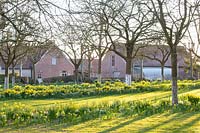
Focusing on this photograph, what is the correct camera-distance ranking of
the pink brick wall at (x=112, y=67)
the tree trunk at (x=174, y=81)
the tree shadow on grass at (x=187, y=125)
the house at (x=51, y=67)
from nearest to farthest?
the tree shadow on grass at (x=187, y=125) → the tree trunk at (x=174, y=81) → the house at (x=51, y=67) → the pink brick wall at (x=112, y=67)

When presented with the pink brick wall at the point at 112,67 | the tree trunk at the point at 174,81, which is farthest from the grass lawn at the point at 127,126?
the pink brick wall at the point at 112,67

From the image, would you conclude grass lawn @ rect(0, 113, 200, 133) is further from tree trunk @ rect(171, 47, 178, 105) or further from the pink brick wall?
the pink brick wall

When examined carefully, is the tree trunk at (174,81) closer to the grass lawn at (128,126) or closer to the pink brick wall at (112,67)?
the grass lawn at (128,126)

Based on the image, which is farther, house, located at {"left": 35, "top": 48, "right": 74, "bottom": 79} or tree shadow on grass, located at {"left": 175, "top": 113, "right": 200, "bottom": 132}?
house, located at {"left": 35, "top": 48, "right": 74, "bottom": 79}

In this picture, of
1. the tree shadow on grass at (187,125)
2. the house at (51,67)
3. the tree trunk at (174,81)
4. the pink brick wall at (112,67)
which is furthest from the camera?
the pink brick wall at (112,67)

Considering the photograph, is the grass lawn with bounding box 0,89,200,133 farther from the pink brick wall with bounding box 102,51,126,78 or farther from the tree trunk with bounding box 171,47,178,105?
the pink brick wall with bounding box 102,51,126,78

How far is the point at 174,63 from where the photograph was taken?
15.9 m

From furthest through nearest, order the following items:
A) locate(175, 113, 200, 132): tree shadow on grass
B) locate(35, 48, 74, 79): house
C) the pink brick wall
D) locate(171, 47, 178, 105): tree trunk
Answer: the pink brick wall
locate(35, 48, 74, 79): house
locate(171, 47, 178, 105): tree trunk
locate(175, 113, 200, 132): tree shadow on grass

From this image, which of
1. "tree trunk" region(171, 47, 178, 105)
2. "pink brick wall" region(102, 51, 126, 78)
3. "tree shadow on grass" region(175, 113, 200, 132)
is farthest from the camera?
"pink brick wall" region(102, 51, 126, 78)

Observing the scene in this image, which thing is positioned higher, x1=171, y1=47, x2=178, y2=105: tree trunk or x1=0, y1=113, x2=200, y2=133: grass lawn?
x1=171, y1=47, x2=178, y2=105: tree trunk

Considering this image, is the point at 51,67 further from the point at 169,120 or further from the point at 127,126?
the point at 127,126

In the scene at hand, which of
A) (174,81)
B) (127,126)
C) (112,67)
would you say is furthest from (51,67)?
(127,126)

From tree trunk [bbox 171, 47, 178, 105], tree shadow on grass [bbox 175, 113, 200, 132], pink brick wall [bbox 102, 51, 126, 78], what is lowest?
tree shadow on grass [bbox 175, 113, 200, 132]

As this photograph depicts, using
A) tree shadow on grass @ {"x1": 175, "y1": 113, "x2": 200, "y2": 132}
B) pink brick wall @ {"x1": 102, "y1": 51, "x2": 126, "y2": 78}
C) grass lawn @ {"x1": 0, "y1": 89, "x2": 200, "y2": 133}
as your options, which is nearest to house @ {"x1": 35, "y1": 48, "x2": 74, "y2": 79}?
pink brick wall @ {"x1": 102, "y1": 51, "x2": 126, "y2": 78}
